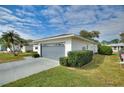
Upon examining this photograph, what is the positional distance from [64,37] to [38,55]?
16.6 ft

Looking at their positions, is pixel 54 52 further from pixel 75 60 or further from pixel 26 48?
pixel 26 48

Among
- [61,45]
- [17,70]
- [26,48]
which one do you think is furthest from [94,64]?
[26,48]

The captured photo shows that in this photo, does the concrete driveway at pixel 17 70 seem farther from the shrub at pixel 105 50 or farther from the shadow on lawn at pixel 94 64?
the shrub at pixel 105 50

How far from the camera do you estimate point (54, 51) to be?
452 inches

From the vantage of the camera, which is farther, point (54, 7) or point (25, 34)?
point (25, 34)

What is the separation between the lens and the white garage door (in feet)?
35.6

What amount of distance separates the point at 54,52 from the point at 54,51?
0.08 m

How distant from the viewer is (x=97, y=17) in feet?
31.4

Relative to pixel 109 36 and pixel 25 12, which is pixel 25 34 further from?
pixel 109 36

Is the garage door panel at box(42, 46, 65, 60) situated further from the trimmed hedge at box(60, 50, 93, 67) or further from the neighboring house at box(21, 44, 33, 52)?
the neighboring house at box(21, 44, 33, 52)
